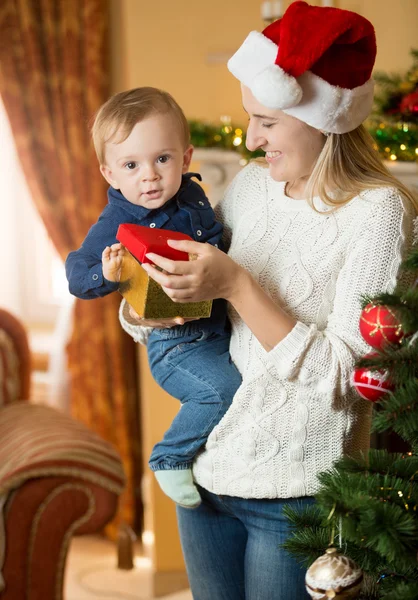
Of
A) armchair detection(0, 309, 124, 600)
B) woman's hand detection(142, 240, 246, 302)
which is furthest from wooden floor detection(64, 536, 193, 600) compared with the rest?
woman's hand detection(142, 240, 246, 302)

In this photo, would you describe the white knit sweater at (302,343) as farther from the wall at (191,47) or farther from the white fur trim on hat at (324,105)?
the wall at (191,47)

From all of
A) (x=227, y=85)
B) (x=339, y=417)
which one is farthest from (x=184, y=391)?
(x=227, y=85)

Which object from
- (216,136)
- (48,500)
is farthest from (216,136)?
(48,500)

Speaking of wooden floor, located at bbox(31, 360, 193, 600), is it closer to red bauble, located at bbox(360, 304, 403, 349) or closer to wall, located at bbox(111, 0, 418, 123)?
wall, located at bbox(111, 0, 418, 123)

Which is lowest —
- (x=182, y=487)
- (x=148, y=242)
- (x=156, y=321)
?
(x=182, y=487)

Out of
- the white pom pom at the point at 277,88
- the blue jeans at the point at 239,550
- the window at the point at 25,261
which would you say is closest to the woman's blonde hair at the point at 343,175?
the white pom pom at the point at 277,88

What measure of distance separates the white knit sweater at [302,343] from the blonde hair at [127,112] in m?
0.22

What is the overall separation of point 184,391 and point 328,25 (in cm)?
68

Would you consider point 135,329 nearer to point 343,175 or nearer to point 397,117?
point 343,175

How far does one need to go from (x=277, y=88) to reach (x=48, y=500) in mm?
1585

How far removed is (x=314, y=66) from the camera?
4.18 feet

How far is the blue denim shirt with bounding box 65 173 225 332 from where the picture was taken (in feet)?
4.79

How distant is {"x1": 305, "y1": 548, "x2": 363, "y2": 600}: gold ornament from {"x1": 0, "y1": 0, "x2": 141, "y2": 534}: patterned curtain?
251 cm

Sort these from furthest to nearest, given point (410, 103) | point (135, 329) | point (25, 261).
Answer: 1. point (25, 261)
2. point (410, 103)
3. point (135, 329)
